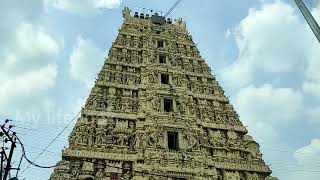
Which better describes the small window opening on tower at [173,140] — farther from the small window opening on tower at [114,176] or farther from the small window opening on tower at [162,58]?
the small window opening on tower at [162,58]

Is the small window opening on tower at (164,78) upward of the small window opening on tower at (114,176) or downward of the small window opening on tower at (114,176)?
upward

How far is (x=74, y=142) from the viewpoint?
17547 mm

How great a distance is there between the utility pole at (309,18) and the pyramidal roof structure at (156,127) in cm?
1154

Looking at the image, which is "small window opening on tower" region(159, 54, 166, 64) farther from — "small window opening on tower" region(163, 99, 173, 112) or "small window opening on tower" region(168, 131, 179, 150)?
"small window opening on tower" region(168, 131, 179, 150)

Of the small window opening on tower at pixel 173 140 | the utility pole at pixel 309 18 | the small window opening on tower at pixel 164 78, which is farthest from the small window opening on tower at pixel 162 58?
the utility pole at pixel 309 18

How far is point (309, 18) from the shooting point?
23.0 feet

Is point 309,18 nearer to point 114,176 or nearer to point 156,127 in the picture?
point 114,176

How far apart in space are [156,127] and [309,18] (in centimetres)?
1295

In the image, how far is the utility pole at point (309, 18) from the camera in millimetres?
6694

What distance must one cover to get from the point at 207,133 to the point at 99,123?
218 inches

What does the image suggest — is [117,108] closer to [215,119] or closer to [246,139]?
[215,119]

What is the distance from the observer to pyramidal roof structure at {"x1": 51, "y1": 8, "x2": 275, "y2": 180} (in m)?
17.4

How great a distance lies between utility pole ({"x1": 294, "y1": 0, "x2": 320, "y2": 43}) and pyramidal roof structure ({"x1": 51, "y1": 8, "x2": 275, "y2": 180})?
11.5m

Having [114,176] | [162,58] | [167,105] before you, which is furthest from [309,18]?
[162,58]
